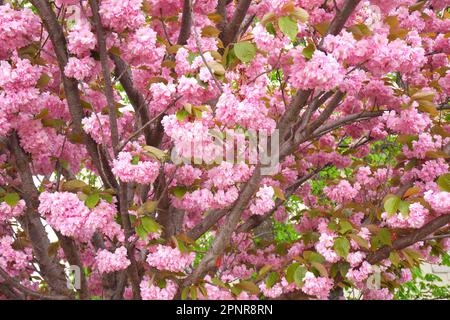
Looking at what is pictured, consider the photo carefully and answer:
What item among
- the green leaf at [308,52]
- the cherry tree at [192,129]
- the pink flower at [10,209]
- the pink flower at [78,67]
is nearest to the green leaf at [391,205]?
the cherry tree at [192,129]

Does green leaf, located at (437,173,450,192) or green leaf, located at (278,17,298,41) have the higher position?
green leaf, located at (278,17,298,41)

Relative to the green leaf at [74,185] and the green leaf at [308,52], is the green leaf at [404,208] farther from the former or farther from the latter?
the green leaf at [74,185]

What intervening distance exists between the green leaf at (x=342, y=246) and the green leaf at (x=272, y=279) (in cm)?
39

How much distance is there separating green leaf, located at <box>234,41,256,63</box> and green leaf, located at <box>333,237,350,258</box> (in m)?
1.25

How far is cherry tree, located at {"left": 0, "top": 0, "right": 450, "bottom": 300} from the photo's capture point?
248cm

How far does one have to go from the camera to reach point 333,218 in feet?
11.5

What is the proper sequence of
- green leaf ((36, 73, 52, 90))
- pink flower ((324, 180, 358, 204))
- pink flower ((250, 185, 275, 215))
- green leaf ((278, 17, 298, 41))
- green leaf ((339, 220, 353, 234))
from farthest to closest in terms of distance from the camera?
pink flower ((324, 180, 358, 204)) → green leaf ((339, 220, 353, 234)) → pink flower ((250, 185, 275, 215)) → green leaf ((36, 73, 52, 90)) → green leaf ((278, 17, 298, 41))

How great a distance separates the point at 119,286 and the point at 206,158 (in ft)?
3.81


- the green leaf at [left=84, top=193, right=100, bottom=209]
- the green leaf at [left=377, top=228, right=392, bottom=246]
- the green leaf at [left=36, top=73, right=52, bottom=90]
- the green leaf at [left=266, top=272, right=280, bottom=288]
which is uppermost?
the green leaf at [left=36, top=73, right=52, bottom=90]

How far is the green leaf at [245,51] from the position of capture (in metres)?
2.44

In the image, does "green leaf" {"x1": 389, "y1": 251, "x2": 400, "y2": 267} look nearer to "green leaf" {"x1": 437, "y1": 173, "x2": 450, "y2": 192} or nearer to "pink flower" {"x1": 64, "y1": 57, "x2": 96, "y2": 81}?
"green leaf" {"x1": 437, "y1": 173, "x2": 450, "y2": 192}

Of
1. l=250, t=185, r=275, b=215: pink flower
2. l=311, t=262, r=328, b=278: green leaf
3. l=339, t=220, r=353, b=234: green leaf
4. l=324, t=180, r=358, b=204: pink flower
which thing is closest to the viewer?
l=311, t=262, r=328, b=278: green leaf

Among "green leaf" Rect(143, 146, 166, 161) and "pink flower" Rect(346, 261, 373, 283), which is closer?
"green leaf" Rect(143, 146, 166, 161)

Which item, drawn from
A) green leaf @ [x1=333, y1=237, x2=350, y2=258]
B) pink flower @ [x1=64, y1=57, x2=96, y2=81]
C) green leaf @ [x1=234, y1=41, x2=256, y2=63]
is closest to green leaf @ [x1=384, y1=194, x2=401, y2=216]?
green leaf @ [x1=333, y1=237, x2=350, y2=258]
